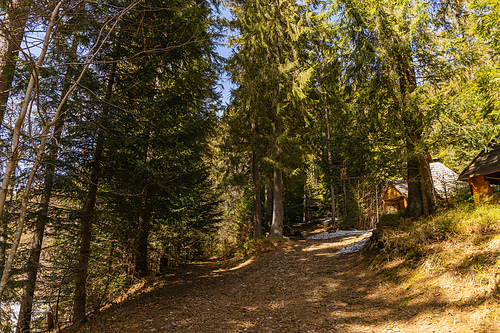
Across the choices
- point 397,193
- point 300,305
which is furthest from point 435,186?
point 300,305

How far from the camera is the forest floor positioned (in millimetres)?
4438

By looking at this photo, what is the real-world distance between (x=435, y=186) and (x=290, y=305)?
50.2ft

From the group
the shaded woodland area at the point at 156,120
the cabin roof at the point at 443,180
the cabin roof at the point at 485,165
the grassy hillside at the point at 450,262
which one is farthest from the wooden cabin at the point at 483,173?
the cabin roof at the point at 443,180

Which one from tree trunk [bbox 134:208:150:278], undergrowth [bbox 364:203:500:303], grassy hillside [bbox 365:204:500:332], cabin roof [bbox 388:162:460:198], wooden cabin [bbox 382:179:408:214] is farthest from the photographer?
wooden cabin [bbox 382:179:408:214]

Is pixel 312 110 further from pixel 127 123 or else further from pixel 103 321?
pixel 103 321

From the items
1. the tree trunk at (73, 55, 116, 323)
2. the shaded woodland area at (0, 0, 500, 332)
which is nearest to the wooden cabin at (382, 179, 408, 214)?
the shaded woodland area at (0, 0, 500, 332)

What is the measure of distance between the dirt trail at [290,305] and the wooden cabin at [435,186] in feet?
34.3

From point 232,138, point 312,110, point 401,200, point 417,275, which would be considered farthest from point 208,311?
point 401,200

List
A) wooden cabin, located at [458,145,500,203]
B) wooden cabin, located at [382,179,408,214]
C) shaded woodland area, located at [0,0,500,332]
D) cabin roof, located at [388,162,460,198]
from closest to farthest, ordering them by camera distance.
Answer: shaded woodland area, located at [0,0,500,332] → wooden cabin, located at [458,145,500,203] → cabin roof, located at [388,162,460,198] → wooden cabin, located at [382,179,408,214]

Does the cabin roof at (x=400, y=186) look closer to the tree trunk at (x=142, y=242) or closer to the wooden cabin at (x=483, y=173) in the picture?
the wooden cabin at (x=483, y=173)

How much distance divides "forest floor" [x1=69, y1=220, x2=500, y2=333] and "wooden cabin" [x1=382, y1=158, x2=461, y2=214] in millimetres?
10329

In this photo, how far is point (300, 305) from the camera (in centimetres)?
618

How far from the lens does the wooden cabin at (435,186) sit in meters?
15.5

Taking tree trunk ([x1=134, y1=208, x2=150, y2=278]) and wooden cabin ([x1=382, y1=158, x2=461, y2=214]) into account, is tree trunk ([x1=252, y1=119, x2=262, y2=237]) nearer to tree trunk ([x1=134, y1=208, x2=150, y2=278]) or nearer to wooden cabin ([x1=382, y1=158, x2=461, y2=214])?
tree trunk ([x1=134, y1=208, x2=150, y2=278])
